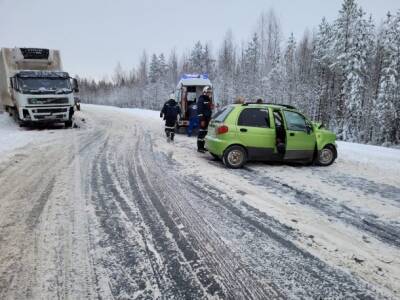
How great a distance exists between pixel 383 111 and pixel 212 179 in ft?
95.2

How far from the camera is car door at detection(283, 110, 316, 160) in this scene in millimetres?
8945

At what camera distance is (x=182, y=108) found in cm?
1691

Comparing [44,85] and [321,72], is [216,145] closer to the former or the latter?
[44,85]

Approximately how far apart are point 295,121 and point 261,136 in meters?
1.10

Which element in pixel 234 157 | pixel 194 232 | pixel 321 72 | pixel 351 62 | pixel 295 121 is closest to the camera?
pixel 194 232

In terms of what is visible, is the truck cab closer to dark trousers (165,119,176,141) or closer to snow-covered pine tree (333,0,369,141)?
dark trousers (165,119,176,141)

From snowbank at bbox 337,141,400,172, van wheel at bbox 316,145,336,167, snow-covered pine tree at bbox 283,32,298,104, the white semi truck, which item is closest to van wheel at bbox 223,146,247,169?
van wheel at bbox 316,145,336,167

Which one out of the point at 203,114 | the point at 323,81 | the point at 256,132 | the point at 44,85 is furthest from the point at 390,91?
the point at 44,85

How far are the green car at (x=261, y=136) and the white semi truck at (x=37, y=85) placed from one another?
34.9ft

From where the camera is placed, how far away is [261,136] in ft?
29.2

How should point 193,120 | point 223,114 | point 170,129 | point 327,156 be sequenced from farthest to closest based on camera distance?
point 193,120, point 170,129, point 327,156, point 223,114

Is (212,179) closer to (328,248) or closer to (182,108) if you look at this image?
(328,248)

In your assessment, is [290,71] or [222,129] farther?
[290,71]

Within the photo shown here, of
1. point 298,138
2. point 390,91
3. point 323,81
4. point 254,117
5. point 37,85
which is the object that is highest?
point 323,81
